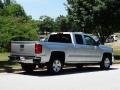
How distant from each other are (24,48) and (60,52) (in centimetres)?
173

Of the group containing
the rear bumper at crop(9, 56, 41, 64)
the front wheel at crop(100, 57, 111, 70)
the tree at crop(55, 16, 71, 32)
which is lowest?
the front wheel at crop(100, 57, 111, 70)

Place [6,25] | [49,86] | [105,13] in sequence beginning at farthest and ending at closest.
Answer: [105,13], [6,25], [49,86]

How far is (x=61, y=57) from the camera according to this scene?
18156 millimetres

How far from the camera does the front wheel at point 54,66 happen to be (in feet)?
57.5

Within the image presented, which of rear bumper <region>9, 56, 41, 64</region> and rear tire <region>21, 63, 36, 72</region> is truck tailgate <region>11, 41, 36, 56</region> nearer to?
rear bumper <region>9, 56, 41, 64</region>

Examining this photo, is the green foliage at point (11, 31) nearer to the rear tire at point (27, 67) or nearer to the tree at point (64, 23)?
the tree at point (64, 23)

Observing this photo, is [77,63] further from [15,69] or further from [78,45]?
[15,69]

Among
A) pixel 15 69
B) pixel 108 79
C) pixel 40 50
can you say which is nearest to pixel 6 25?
pixel 15 69

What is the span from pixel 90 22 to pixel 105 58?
8.56m

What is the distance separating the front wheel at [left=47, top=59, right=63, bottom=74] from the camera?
57.5 ft

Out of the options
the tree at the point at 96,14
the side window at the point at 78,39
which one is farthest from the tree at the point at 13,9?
the side window at the point at 78,39

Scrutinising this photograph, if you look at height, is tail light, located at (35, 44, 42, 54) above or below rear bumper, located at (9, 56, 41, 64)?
above

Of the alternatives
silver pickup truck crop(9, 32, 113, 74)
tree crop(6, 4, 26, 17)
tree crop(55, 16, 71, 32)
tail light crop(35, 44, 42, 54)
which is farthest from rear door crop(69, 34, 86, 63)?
tree crop(6, 4, 26, 17)

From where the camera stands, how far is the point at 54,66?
17.7 metres
